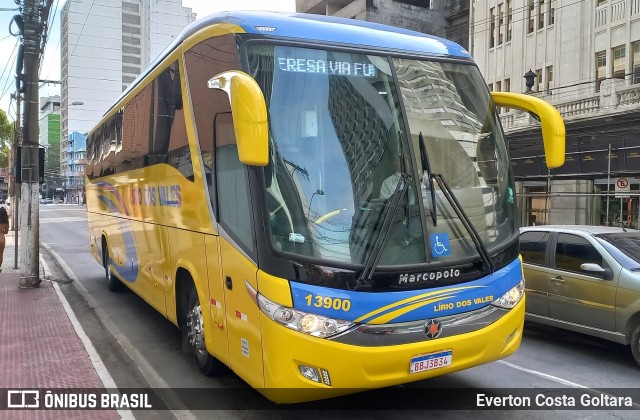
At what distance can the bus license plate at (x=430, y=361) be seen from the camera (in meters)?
4.24

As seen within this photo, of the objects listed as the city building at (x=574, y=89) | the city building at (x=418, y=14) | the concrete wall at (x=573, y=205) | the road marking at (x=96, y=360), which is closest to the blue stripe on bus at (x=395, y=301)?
the road marking at (x=96, y=360)

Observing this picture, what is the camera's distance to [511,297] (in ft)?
15.8

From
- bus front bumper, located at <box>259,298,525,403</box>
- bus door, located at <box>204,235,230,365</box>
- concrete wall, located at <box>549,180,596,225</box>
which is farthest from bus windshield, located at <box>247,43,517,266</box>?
concrete wall, located at <box>549,180,596,225</box>

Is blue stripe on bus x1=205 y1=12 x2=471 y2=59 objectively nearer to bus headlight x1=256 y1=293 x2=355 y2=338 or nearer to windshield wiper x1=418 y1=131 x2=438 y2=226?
windshield wiper x1=418 y1=131 x2=438 y2=226

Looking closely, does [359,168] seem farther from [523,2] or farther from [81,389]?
[523,2]

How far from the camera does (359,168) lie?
4.38 m

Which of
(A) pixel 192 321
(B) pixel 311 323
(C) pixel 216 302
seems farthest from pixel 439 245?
(A) pixel 192 321

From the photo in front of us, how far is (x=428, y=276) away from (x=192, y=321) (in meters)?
2.91

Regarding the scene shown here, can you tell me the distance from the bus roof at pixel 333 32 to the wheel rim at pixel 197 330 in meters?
2.88

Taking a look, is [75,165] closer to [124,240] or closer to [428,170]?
[124,240]

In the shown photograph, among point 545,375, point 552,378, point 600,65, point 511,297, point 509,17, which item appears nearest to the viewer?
point 511,297

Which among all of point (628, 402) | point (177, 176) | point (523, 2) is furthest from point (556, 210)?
point (177, 176)

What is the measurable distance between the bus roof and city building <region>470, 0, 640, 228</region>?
10.5 metres

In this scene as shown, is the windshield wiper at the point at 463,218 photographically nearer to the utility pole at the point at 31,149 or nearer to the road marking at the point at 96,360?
the road marking at the point at 96,360
